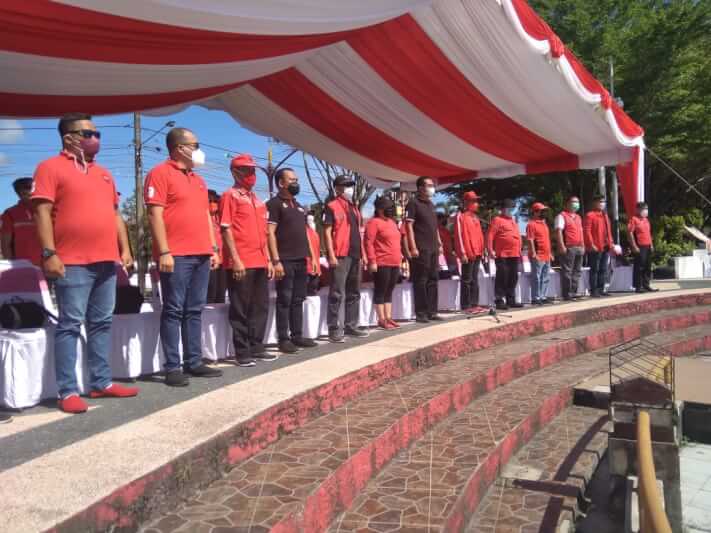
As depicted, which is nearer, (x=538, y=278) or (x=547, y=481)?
(x=547, y=481)

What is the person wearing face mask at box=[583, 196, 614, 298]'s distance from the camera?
8078 mm

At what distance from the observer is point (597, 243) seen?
8078mm

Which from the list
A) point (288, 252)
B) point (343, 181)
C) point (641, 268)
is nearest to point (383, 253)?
point (343, 181)

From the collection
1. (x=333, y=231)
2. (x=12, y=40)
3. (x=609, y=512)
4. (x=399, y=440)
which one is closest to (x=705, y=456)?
(x=609, y=512)

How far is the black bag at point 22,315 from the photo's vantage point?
2945mm

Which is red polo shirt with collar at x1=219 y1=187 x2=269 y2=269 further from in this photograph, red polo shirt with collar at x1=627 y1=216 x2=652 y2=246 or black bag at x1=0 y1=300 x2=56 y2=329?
red polo shirt with collar at x1=627 y1=216 x2=652 y2=246

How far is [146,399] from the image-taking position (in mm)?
2861

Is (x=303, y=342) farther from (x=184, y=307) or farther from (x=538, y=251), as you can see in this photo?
(x=538, y=251)

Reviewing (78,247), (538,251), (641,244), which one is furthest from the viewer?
(641,244)

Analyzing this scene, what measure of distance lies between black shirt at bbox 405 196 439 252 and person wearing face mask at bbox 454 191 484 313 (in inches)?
32.3

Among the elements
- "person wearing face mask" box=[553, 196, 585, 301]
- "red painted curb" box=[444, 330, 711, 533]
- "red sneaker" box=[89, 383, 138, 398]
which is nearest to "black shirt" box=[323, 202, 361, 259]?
"red painted curb" box=[444, 330, 711, 533]

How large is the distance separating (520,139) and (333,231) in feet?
10.8

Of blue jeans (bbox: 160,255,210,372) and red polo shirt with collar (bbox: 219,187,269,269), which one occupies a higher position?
red polo shirt with collar (bbox: 219,187,269,269)

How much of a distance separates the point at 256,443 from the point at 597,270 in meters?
7.37
